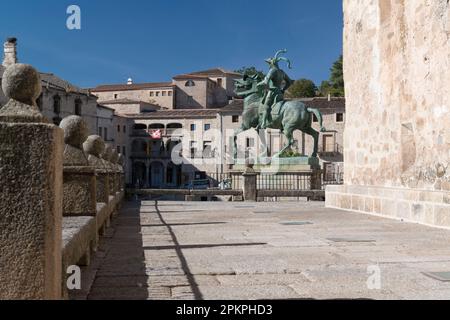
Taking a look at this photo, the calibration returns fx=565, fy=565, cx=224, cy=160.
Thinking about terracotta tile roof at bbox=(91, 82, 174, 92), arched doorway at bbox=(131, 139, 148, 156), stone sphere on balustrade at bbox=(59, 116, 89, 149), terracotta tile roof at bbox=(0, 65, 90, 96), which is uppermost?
terracotta tile roof at bbox=(91, 82, 174, 92)

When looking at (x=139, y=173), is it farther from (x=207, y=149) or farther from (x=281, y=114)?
(x=281, y=114)

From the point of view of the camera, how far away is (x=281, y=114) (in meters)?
21.4

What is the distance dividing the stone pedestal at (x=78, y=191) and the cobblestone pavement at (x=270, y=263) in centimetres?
46

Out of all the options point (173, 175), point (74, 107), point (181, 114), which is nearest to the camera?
point (74, 107)

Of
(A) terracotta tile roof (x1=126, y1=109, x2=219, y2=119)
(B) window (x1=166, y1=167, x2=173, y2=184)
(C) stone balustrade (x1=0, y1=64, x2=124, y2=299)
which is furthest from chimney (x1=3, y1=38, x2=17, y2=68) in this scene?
(B) window (x1=166, y1=167, x2=173, y2=184)

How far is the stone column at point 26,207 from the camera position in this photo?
222 cm

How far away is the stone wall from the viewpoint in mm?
7582

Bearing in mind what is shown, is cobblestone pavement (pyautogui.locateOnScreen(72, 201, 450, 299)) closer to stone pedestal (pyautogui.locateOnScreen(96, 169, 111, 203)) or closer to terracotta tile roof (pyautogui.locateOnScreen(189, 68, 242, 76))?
stone pedestal (pyautogui.locateOnScreen(96, 169, 111, 203))

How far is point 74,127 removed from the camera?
4.89 m

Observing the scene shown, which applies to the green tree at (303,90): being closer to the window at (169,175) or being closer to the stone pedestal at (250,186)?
the window at (169,175)

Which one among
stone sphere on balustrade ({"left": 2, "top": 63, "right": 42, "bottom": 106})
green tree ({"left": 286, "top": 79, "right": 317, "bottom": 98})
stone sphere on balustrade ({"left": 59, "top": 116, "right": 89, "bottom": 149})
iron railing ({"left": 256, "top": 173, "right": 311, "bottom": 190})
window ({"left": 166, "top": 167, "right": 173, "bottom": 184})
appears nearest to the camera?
stone sphere on balustrade ({"left": 2, "top": 63, "right": 42, "bottom": 106})

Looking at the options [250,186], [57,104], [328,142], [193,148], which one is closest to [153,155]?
[193,148]

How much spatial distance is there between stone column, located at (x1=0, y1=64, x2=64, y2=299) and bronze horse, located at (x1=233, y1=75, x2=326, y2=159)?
18.5 m

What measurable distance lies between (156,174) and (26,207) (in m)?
65.1
